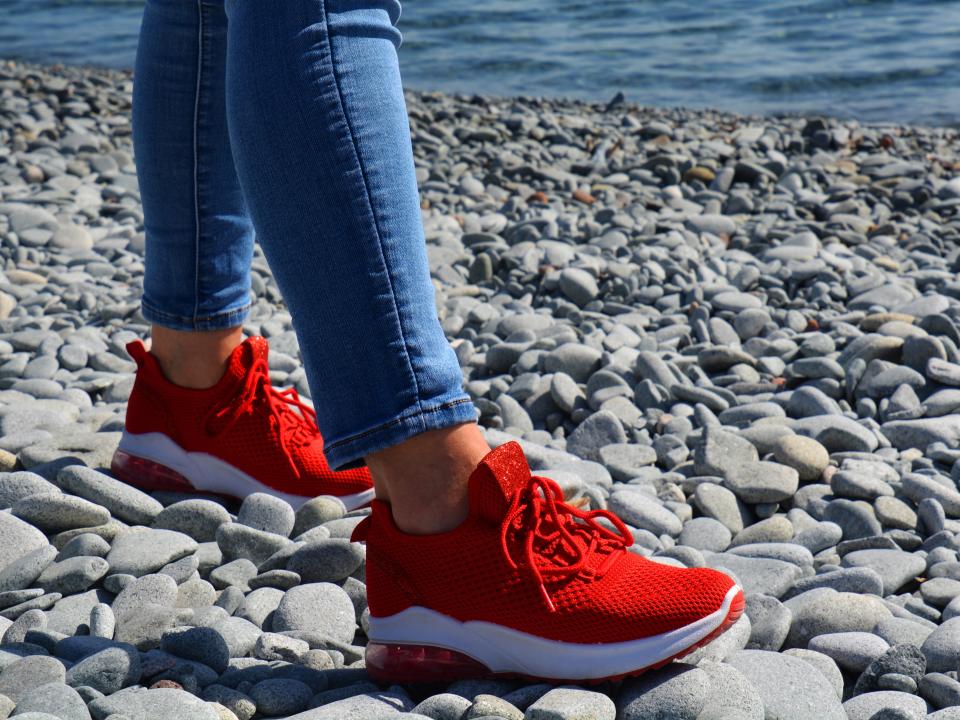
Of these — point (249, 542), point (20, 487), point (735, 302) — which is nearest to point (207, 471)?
point (249, 542)

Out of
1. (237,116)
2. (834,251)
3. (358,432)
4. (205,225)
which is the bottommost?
(834,251)

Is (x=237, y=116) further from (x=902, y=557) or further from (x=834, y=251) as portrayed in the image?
(x=834, y=251)

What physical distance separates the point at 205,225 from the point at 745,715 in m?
1.16

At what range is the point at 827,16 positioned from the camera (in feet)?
44.2

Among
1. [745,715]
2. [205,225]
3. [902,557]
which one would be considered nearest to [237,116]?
[205,225]

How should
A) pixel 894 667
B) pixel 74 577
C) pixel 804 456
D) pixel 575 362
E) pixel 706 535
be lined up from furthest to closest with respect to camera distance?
pixel 575 362
pixel 804 456
pixel 706 535
pixel 74 577
pixel 894 667

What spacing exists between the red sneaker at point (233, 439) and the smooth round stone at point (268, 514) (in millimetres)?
54

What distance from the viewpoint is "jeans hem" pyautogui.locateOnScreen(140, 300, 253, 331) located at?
190 cm

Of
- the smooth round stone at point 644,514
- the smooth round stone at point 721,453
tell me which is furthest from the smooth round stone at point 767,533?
the smooth round stone at point 721,453

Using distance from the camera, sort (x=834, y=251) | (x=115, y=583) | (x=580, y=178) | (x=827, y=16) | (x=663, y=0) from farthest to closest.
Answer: (x=663, y=0), (x=827, y=16), (x=580, y=178), (x=834, y=251), (x=115, y=583)

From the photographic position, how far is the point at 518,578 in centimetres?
140

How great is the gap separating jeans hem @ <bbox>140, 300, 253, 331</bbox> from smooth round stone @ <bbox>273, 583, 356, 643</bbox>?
1.67ft

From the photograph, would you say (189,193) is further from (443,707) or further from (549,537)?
(443,707)

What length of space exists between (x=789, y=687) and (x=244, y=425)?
106 centimetres
